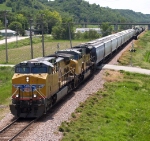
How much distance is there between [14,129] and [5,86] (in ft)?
49.0

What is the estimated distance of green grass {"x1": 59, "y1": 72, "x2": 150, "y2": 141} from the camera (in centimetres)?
1891

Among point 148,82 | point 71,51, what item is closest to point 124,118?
point 71,51

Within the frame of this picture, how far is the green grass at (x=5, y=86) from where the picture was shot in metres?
28.6

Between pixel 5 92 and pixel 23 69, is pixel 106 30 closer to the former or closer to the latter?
pixel 5 92

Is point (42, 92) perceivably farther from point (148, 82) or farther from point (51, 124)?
point (148, 82)

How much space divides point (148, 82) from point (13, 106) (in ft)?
62.2

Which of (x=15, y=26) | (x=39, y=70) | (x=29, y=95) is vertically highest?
(x=15, y=26)

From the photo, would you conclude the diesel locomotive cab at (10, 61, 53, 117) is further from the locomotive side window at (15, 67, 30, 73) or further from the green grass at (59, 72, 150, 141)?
the green grass at (59, 72, 150, 141)

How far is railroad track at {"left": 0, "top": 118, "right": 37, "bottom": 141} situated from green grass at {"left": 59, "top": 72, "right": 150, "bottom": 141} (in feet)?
7.16

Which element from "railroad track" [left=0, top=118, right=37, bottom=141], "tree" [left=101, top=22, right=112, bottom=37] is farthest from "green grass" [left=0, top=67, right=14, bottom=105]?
"tree" [left=101, top=22, right=112, bottom=37]

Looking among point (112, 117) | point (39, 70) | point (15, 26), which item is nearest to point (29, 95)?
point (39, 70)

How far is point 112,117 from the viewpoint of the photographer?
22.5 m

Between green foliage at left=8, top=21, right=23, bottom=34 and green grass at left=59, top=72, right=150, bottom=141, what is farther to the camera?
green foliage at left=8, top=21, right=23, bottom=34

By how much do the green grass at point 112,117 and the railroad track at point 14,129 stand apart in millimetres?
2182
